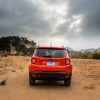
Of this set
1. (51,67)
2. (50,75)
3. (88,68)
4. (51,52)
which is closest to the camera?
(50,75)

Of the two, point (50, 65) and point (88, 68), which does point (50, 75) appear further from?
point (88, 68)

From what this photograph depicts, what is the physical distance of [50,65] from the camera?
527 inches

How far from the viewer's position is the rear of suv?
13.3 meters

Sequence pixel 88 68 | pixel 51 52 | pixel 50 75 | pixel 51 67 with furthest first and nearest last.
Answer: pixel 88 68, pixel 51 52, pixel 51 67, pixel 50 75

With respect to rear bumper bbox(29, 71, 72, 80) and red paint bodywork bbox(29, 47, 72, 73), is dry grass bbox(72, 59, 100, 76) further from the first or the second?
rear bumper bbox(29, 71, 72, 80)

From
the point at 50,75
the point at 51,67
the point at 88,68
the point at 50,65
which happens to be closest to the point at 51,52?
the point at 50,65

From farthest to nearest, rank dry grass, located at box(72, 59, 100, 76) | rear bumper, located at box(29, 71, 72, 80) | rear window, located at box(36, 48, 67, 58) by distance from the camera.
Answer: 1. dry grass, located at box(72, 59, 100, 76)
2. rear window, located at box(36, 48, 67, 58)
3. rear bumper, located at box(29, 71, 72, 80)

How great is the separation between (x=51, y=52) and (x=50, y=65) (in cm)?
71

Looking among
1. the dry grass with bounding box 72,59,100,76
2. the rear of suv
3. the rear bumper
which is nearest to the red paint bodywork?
the rear of suv

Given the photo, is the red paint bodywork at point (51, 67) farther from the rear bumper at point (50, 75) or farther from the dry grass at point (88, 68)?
the dry grass at point (88, 68)

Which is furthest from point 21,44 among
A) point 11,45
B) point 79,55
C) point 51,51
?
point 51,51

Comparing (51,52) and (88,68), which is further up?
(51,52)

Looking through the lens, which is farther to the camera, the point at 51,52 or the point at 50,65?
the point at 51,52

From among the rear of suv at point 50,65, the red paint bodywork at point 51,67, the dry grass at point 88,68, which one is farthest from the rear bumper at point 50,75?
the dry grass at point 88,68
